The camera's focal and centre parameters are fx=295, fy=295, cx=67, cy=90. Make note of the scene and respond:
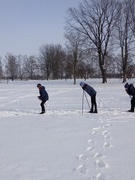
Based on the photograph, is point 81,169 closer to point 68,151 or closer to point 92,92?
point 68,151

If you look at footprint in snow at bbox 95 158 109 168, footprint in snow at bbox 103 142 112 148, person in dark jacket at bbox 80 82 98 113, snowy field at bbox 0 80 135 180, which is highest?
person in dark jacket at bbox 80 82 98 113

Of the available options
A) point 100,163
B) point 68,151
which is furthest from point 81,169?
point 68,151

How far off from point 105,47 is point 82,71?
14489 mm

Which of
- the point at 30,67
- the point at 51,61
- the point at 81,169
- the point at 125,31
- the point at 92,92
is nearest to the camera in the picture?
the point at 81,169

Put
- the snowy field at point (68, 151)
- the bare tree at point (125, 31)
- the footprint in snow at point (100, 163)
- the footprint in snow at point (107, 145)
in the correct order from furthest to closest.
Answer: the bare tree at point (125, 31)
the footprint in snow at point (107, 145)
the footprint in snow at point (100, 163)
the snowy field at point (68, 151)

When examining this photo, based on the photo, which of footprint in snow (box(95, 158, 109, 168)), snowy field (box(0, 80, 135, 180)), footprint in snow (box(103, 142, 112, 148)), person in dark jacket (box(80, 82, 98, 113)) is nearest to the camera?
snowy field (box(0, 80, 135, 180))

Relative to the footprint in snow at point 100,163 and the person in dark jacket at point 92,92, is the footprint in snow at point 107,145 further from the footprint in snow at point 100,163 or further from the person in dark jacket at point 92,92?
the person in dark jacket at point 92,92

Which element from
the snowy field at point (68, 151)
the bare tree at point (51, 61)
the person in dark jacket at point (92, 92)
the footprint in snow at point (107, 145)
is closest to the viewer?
the snowy field at point (68, 151)

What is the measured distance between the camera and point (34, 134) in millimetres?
10008

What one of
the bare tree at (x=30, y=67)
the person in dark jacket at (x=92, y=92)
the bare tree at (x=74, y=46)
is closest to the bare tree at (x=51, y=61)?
the bare tree at (x=30, y=67)

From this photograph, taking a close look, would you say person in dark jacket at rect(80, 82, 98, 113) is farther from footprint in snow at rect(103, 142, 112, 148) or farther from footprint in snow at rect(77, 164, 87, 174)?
footprint in snow at rect(77, 164, 87, 174)

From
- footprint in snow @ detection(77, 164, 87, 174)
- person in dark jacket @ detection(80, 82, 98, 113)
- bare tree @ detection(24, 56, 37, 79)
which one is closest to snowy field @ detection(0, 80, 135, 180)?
footprint in snow @ detection(77, 164, 87, 174)

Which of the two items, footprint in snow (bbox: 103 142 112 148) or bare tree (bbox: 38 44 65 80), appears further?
bare tree (bbox: 38 44 65 80)

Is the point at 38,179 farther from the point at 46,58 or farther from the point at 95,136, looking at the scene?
the point at 46,58
